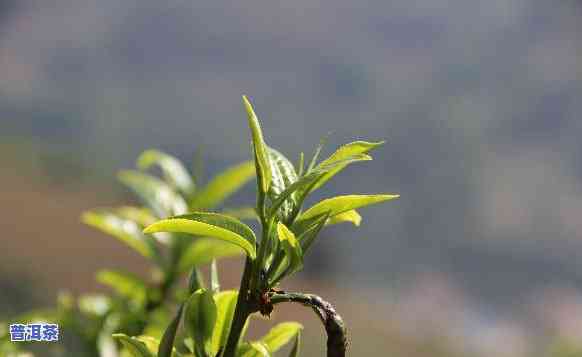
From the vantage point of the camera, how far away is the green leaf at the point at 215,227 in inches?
7.4

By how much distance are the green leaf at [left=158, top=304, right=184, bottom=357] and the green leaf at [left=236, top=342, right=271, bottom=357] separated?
0.07 ft

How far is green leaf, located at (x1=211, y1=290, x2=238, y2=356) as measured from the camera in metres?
0.23

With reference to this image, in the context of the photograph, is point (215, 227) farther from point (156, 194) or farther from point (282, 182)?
point (156, 194)

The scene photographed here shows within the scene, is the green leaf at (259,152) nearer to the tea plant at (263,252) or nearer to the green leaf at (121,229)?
the tea plant at (263,252)

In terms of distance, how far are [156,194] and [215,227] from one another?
18 cm

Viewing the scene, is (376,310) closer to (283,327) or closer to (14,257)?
(14,257)

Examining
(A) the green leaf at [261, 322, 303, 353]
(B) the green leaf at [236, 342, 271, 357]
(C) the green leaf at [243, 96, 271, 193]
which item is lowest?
(A) the green leaf at [261, 322, 303, 353]

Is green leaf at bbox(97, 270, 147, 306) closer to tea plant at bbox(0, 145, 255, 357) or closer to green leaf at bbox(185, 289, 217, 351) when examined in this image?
tea plant at bbox(0, 145, 255, 357)

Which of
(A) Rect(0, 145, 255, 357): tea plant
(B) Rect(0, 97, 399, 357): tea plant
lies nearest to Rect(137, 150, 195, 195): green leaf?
(A) Rect(0, 145, 255, 357): tea plant

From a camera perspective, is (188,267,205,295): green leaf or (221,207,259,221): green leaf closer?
(188,267,205,295): green leaf

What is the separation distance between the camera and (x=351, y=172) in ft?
11.8

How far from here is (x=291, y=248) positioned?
0.20 metres

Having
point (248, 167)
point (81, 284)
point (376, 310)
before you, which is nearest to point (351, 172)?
point (376, 310)

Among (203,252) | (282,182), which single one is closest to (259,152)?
(282,182)
